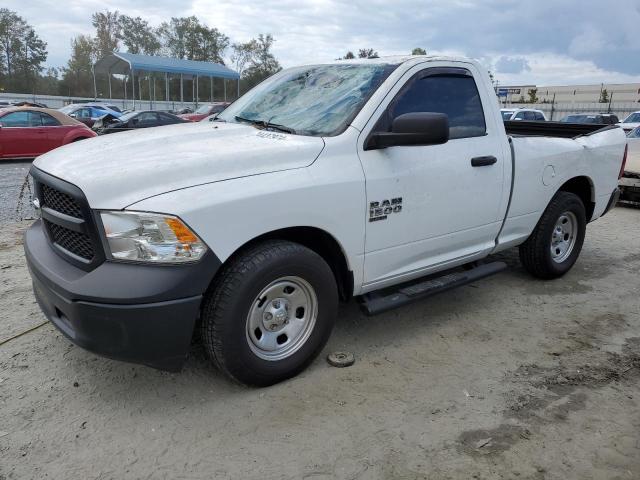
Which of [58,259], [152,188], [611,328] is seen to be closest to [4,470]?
[58,259]

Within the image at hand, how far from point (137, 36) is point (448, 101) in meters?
79.1

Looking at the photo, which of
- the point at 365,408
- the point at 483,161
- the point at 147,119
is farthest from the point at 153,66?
the point at 365,408

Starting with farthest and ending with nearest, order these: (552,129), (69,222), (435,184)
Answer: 1. (552,129)
2. (435,184)
3. (69,222)

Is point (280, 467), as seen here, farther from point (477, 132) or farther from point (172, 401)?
point (477, 132)

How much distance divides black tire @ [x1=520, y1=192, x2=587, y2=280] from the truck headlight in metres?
3.46

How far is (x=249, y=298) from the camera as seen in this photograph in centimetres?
287

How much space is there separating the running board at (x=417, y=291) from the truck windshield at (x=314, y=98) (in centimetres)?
114

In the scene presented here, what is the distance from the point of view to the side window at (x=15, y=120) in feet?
42.8

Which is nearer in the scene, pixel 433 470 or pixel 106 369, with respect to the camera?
pixel 433 470

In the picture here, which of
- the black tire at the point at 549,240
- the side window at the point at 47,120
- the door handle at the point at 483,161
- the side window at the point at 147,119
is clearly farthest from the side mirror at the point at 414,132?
the side window at the point at 147,119

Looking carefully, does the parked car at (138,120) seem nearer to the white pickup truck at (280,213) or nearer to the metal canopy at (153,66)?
the white pickup truck at (280,213)

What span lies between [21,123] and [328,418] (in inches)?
519

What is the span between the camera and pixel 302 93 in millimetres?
3861

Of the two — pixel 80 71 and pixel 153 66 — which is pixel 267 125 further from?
pixel 80 71
